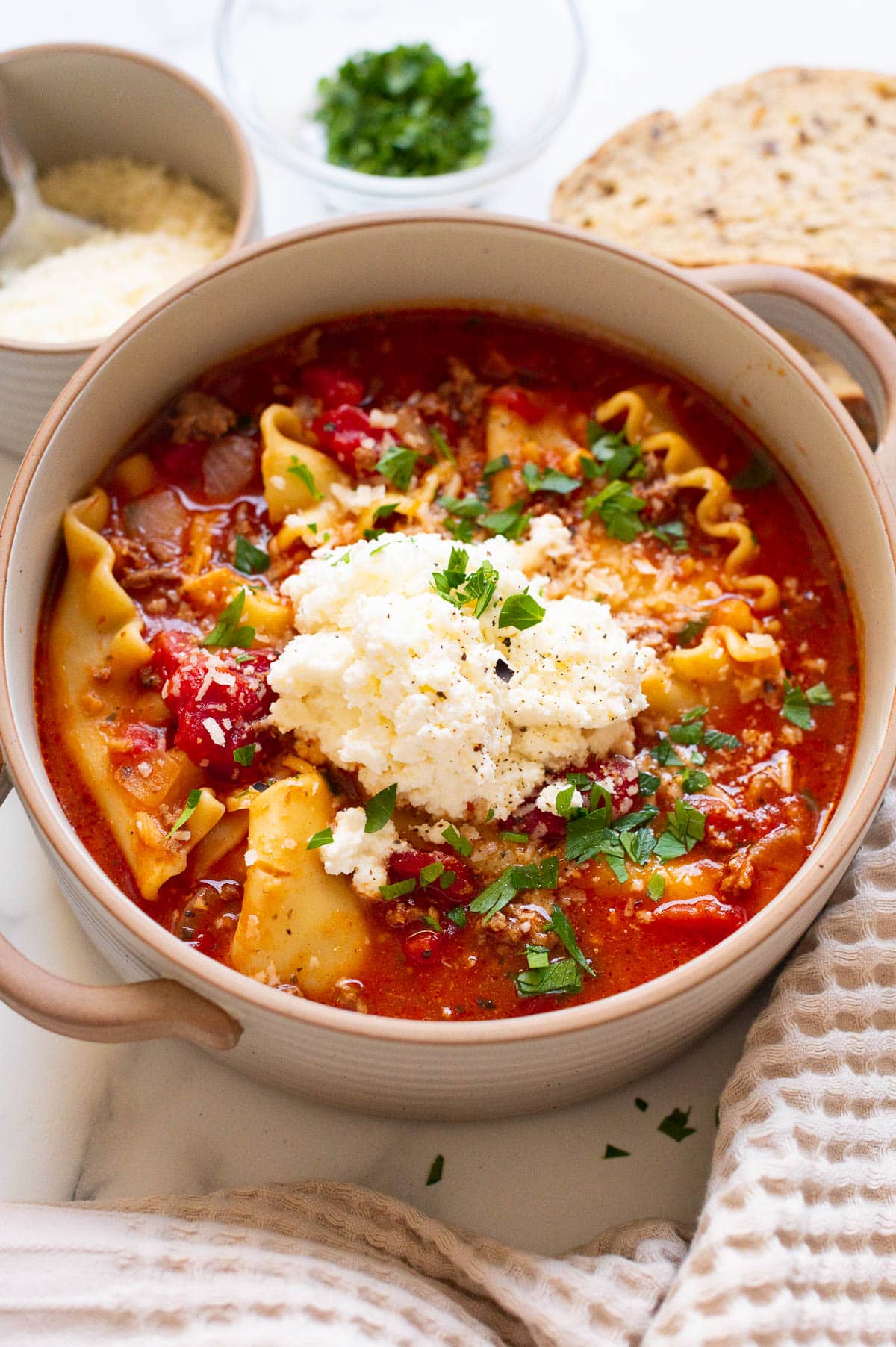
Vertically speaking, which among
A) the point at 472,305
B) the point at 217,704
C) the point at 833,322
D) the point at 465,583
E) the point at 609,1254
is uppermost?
the point at 833,322

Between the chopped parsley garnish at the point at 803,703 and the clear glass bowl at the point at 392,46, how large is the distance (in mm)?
2485

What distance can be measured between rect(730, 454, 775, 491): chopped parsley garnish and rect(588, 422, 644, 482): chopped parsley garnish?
35 centimetres

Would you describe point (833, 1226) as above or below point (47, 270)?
below

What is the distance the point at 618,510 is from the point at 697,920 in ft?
4.27

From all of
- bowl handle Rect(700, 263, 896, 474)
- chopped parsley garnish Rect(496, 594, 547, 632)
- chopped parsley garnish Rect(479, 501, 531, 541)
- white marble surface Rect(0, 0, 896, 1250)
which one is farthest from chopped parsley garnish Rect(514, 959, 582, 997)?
bowl handle Rect(700, 263, 896, 474)

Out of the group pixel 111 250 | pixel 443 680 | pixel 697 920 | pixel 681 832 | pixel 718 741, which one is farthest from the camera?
pixel 111 250

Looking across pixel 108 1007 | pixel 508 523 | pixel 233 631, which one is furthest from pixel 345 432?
pixel 108 1007

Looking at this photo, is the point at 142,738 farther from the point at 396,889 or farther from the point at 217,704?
the point at 396,889

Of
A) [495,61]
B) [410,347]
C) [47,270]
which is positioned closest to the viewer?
[410,347]

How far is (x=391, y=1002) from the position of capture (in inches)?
143

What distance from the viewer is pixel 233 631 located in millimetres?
3918

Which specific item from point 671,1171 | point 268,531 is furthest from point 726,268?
point 671,1171

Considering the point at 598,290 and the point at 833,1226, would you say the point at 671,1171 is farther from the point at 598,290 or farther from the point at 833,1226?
the point at 598,290

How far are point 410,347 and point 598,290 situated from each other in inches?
26.3
